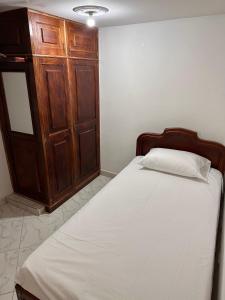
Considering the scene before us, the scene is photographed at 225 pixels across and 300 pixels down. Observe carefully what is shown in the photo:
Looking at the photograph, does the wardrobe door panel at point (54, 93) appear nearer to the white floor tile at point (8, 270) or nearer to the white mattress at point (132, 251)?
the white mattress at point (132, 251)

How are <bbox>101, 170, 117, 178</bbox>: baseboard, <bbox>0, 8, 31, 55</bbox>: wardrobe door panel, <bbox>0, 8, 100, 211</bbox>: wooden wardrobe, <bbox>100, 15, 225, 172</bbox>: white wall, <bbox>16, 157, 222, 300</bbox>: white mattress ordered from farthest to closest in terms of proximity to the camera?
<bbox>101, 170, 117, 178</bbox>: baseboard < <bbox>100, 15, 225, 172</bbox>: white wall < <bbox>0, 8, 100, 211</bbox>: wooden wardrobe < <bbox>0, 8, 31, 55</bbox>: wardrobe door panel < <bbox>16, 157, 222, 300</bbox>: white mattress

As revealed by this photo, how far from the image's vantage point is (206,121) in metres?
2.37

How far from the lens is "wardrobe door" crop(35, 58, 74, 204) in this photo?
2.10 meters

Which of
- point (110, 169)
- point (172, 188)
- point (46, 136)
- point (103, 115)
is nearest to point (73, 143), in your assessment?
point (46, 136)

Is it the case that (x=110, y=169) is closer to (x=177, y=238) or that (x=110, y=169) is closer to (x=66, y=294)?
(x=177, y=238)

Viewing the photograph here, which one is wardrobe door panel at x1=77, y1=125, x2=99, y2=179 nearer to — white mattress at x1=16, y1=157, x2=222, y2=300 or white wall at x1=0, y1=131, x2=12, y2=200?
white wall at x1=0, y1=131, x2=12, y2=200

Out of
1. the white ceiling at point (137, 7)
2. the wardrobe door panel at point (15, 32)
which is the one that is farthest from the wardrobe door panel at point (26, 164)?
the white ceiling at point (137, 7)

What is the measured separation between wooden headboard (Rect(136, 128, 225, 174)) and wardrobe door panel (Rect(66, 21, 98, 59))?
1.23 metres

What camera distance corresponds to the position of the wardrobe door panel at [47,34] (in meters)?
1.89

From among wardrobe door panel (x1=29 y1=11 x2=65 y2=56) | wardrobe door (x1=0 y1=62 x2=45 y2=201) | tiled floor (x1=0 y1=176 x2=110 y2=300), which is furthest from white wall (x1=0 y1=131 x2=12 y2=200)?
wardrobe door panel (x1=29 y1=11 x2=65 y2=56)

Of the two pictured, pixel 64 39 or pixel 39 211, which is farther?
pixel 39 211

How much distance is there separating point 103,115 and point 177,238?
2050 mm

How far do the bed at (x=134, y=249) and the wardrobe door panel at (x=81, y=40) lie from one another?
1.59 meters

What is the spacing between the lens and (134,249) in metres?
1.31
